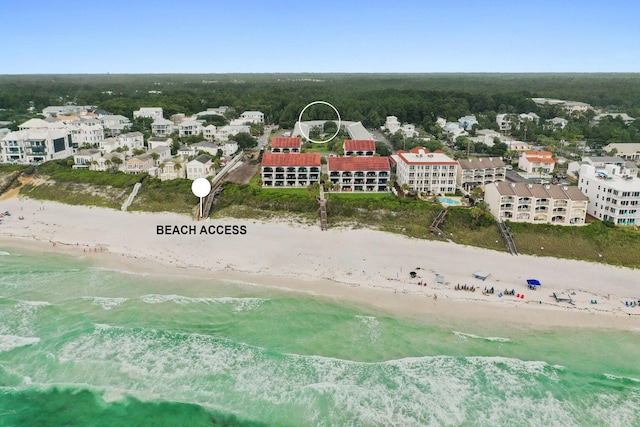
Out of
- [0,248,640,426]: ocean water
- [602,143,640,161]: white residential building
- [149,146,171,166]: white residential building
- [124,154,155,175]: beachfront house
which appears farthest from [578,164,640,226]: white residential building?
[149,146,171,166]: white residential building

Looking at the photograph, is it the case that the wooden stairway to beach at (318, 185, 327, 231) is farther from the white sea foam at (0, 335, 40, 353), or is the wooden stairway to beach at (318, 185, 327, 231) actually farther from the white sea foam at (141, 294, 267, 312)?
the white sea foam at (0, 335, 40, 353)

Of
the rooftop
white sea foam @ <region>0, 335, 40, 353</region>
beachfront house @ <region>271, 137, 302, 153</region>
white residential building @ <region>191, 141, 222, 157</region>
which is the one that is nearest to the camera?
white sea foam @ <region>0, 335, 40, 353</region>

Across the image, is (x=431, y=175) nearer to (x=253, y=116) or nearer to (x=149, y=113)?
(x=253, y=116)

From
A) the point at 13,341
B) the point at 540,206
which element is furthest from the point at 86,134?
the point at 540,206

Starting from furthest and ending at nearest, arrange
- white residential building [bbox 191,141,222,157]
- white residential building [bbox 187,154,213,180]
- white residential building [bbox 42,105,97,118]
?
1. white residential building [bbox 42,105,97,118]
2. white residential building [bbox 191,141,222,157]
3. white residential building [bbox 187,154,213,180]

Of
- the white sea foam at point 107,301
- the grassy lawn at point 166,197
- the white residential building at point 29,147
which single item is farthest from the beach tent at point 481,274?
the white residential building at point 29,147

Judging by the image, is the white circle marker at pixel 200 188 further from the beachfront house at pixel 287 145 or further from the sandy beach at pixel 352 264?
the beachfront house at pixel 287 145
